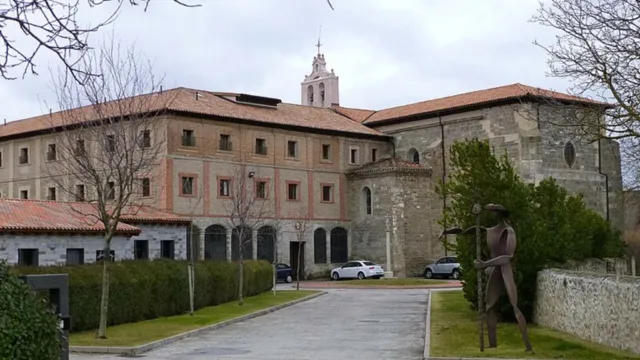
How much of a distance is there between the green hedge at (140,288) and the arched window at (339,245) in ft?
74.7

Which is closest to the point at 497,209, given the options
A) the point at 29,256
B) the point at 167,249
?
the point at 29,256

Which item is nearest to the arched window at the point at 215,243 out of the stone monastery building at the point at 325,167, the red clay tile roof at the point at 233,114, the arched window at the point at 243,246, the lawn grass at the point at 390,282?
the stone monastery building at the point at 325,167

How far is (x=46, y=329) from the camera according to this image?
793 centimetres

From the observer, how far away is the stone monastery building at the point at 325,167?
49.3 meters

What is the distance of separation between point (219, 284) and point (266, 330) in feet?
32.2

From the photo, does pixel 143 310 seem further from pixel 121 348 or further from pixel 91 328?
pixel 121 348

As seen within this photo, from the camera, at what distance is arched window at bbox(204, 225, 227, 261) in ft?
161

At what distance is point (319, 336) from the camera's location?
21.3 meters

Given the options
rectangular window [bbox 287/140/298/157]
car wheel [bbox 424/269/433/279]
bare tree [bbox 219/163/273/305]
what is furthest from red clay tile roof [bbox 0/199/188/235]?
car wheel [bbox 424/269/433/279]

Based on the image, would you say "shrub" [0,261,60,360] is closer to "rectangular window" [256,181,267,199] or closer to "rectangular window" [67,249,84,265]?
"rectangular window" [67,249,84,265]

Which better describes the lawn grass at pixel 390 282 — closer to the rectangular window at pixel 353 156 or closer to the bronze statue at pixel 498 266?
the rectangular window at pixel 353 156

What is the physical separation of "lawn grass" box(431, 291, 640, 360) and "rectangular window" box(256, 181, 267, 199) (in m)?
28.4

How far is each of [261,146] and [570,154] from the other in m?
19.1

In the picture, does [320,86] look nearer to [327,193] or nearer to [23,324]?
[327,193]
